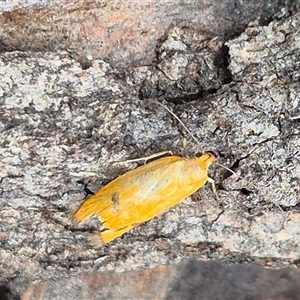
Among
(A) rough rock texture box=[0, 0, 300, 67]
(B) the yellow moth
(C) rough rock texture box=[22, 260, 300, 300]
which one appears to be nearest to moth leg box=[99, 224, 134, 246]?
(B) the yellow moth

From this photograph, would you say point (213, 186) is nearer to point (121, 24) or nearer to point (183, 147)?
point (183, 147)

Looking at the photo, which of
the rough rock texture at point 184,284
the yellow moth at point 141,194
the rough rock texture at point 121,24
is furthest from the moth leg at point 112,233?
the rough rock texture at point 121,24

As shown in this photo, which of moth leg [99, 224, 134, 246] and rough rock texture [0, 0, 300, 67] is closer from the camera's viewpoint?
rough rock texture [0, 0, 300, 67]

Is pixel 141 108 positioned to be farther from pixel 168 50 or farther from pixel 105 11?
pixel 105 11

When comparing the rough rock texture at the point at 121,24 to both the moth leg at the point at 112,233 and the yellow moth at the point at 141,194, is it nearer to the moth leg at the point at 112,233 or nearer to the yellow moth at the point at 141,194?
the yellow moth at the point at 141,194

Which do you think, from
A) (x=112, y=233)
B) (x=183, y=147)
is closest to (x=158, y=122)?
(x=183, y=147)

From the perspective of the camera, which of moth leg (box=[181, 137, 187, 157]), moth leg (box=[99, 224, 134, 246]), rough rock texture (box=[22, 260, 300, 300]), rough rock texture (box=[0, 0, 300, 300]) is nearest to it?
rough rock texture (box=[0, 0, 300, 300])

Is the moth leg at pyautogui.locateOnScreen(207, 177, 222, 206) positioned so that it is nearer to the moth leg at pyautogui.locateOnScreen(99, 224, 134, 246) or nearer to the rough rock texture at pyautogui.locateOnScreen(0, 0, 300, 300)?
the rough rock texture at pyautogui.locateOnScreen(0, 0, 300, 300)

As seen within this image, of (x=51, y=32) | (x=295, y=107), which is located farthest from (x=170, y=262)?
(x=51, y=32)
